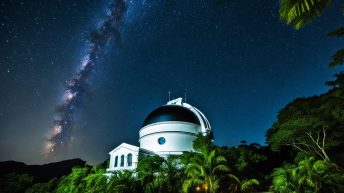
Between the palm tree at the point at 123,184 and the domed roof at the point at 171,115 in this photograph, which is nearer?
the palm tree at the point at 123,184

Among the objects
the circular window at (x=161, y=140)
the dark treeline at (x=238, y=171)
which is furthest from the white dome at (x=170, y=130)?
the dark treeline at (x=238, y=171)

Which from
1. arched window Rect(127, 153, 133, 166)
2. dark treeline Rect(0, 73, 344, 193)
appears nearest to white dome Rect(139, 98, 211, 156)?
arched window Rect(127, 153, 133, 166)

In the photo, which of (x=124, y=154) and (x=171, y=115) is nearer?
(x=124, y=154)

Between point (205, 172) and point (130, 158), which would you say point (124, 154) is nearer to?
point (130, 158)

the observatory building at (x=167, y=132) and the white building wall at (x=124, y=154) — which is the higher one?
the observatory building at (x=167, y=132)

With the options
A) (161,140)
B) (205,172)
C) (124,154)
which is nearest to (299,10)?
A: (205,172)

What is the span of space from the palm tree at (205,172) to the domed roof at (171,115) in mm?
12588

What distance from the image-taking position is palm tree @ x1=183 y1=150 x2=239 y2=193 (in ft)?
61.6

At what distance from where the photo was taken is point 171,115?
109 feet

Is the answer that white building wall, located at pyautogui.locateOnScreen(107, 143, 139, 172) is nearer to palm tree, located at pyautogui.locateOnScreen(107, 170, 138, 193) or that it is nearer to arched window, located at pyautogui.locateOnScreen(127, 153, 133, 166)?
arched window, located at pyautogui.locateOnScreen(127, 153, 133, 166)

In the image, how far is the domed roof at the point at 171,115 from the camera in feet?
108

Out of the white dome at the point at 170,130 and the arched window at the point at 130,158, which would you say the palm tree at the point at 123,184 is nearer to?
the arched window at the point at 130,158

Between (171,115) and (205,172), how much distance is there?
1474 centimetres

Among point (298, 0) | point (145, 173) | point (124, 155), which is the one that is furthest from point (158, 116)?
point (298, 0)
